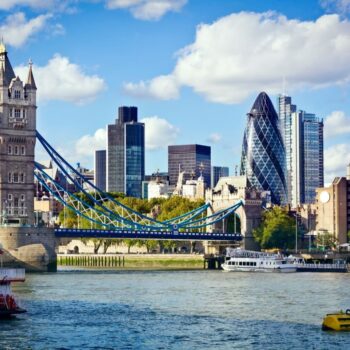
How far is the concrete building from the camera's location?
7397 inches

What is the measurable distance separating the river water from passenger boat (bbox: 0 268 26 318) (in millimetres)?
736

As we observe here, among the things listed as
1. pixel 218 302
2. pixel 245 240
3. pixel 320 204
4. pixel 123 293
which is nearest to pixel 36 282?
pixel 123 293

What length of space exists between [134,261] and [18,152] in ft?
106

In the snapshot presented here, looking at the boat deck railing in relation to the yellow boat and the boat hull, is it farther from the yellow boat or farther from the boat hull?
the boat hull

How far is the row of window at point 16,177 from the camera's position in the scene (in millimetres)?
149750

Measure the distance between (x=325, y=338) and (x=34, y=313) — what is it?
73.6 ft

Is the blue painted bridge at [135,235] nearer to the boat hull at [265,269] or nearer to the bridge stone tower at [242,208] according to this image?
the bridge stone tower at [242,208]

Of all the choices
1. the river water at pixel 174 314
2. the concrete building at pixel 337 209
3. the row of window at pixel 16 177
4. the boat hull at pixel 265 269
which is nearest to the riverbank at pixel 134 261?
the boat hull at pixel 265 269

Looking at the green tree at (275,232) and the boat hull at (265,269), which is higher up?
the green tree at (275,232)

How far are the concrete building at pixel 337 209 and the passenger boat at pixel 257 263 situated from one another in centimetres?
3475

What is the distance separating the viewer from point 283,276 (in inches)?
5285

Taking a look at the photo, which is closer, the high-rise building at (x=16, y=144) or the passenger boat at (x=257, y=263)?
the high-rise building at (x=16, y=144)

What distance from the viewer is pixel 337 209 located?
189125 mm

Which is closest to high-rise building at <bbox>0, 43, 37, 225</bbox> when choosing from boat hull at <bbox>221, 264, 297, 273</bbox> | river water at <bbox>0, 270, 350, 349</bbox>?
boat hull at <bbox>221, 264, 297, 273</bbox>
